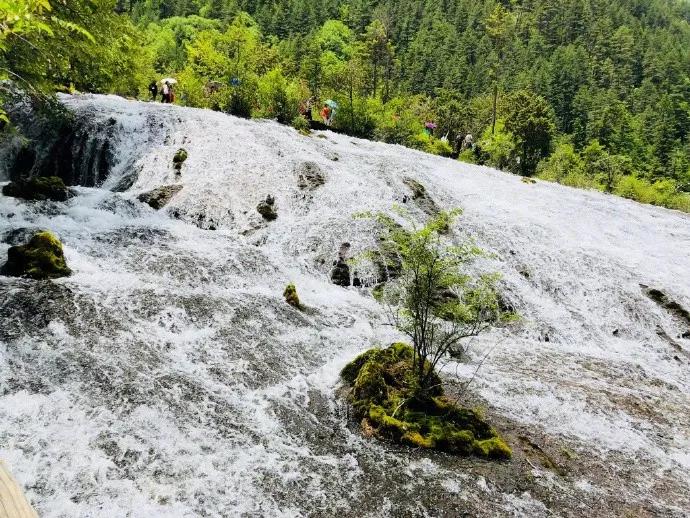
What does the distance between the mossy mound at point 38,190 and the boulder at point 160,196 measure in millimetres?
2017

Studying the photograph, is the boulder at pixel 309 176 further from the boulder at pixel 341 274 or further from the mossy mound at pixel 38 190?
the mossy mound at pixel 38 190

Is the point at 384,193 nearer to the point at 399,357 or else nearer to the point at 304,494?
the point at 399,357

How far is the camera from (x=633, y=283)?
15.4 m

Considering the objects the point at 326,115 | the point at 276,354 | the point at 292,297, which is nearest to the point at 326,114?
the point at 326,115

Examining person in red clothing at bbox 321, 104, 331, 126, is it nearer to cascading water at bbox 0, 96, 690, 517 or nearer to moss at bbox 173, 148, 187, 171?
cascading water at bbox 0, 96, 690, 517

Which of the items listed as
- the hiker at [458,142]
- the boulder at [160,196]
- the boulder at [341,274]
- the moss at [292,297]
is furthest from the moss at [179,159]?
the hiker at [458,142]

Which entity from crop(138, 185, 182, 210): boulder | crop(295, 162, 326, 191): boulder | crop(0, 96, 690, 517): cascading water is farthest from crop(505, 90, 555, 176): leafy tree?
crop(138, 185, 182, 210): boulder

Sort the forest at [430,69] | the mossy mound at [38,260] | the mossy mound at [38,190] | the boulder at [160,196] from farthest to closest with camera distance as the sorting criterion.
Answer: the forest at [430,69] < the boulder at [160,196] < the mossy mound at [38,190] < the mossy mound at [38,260]

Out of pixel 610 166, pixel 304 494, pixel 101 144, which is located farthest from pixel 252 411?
pixel 610 166

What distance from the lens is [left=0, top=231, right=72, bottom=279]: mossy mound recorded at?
9.12 meters

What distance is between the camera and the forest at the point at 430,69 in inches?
754

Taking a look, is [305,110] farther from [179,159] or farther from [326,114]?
[179,159]

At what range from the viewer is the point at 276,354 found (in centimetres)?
898

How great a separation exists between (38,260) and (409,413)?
7.01m
